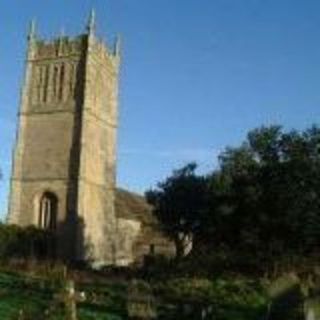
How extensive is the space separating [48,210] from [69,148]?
524cm

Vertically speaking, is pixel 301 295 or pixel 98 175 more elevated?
pixel 98 175

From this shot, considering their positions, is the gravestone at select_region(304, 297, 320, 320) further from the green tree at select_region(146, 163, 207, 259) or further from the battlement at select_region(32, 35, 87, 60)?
the battlement at select_region(32, 35, 87, 60)

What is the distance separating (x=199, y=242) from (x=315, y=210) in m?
11.0

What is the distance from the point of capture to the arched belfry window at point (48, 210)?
64.9 metres

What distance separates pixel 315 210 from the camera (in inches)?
1679

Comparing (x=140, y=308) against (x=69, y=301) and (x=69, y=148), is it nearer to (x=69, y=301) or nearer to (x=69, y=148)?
(x=69, y=301)

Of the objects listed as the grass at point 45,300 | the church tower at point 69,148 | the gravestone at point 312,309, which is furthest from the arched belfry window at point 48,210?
the gravestone at point 312,309

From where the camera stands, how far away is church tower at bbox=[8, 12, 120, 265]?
6431 centimetres

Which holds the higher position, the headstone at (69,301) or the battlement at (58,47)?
the battlement at (58,47)

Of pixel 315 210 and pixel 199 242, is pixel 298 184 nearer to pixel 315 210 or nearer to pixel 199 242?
pixel 315 210

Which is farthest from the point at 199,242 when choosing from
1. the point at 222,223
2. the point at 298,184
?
the point at 298,184

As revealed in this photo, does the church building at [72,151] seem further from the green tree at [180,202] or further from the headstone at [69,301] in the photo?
the headstone at [69,301]

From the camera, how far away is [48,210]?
65562mm

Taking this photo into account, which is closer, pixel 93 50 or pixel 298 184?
pixel 298 184
